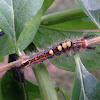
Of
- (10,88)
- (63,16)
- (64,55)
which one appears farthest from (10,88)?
(63,16)

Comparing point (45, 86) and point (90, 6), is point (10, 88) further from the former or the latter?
point (90, 6)

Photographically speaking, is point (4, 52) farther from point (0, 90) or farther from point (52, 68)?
point (52, 68)

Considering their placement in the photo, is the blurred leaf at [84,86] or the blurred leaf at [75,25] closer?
the blurred leaf at [84,86]

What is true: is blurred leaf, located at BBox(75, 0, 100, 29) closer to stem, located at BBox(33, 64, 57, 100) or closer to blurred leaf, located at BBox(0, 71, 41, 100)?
stem, located at BBox(33, 64, 57, 100)

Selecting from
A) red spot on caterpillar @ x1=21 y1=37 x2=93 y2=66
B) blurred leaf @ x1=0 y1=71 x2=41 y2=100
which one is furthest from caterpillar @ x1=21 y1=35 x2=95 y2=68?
blurred leaf @ x1=0 y1=71 x2=41 y2=100

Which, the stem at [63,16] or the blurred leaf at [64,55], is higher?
the stem at [63,16]

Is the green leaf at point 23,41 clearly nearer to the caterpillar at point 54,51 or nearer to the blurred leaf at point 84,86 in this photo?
the caterpillar at point 54,51

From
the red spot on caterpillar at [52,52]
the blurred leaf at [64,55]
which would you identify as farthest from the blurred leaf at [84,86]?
the blurred leaf at [64,55]
